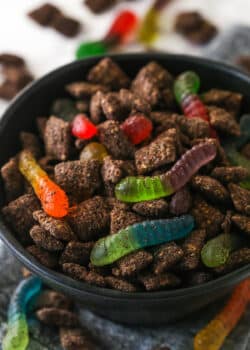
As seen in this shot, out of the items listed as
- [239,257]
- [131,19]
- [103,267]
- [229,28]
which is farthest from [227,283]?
[131,19]

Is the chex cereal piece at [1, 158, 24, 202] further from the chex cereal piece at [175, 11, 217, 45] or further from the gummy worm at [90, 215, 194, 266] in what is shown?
the chex cereal piece at [175, 11, 217, 45]

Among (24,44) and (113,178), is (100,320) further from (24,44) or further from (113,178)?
(24,44)

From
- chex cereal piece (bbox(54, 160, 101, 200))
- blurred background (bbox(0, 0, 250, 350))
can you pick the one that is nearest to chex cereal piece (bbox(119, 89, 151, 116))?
chex cereal piece (bbox(54, 160, 101, 200))

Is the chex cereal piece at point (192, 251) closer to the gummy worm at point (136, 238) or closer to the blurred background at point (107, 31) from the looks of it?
the gummy worm at point (136, 238)

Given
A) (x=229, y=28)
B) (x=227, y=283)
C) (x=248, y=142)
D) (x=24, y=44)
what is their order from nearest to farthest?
1. (x=227, y=283)
2. (x=248, y=142)
3. (x=229, y=28)
4. (x=24, y=44)

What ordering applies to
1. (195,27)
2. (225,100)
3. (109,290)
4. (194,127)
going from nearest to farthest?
(109,290)
(194,127)
(225,100)
(195,27)

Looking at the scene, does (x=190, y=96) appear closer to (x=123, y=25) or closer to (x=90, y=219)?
(x=90, y=219)

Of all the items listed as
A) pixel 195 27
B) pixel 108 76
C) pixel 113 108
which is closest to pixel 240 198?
pixel 113 108
